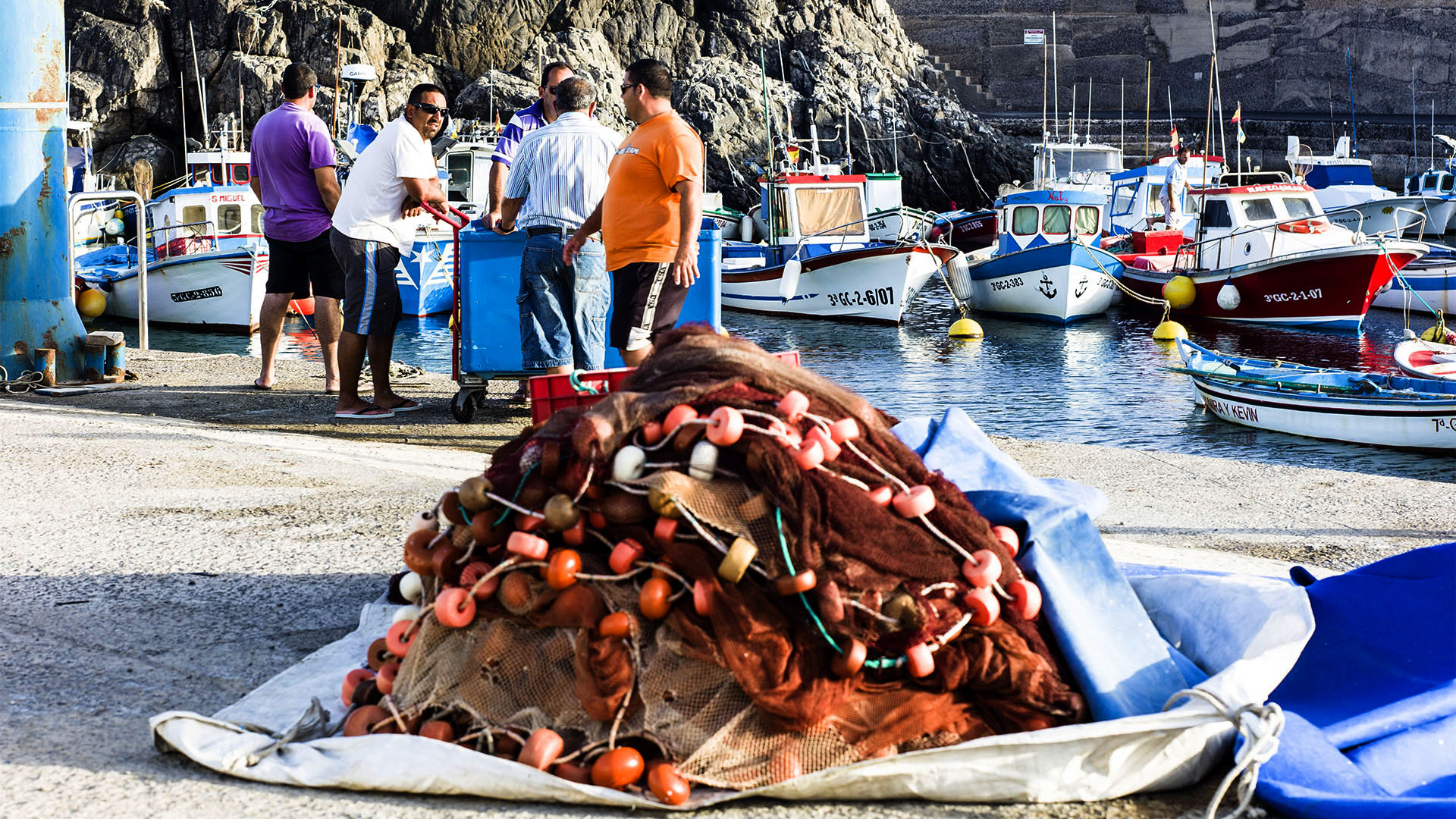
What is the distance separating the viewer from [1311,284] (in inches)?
792

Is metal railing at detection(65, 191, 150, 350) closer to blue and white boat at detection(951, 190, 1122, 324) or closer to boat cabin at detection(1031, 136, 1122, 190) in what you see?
blue and white boat at detection(951, 190, 1122, 324)

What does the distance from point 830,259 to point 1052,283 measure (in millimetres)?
3725

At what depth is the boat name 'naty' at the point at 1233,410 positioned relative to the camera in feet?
41.0

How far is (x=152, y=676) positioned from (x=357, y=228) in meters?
3.91

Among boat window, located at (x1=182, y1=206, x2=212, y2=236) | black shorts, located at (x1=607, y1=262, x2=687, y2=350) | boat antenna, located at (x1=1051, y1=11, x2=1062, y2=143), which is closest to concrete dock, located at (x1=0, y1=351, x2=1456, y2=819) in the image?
black shorts, located at (x1=607, y1=262, x2=687, y2=350)

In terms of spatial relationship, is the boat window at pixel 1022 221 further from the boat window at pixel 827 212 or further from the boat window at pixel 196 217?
the boat window at pixel 196 217

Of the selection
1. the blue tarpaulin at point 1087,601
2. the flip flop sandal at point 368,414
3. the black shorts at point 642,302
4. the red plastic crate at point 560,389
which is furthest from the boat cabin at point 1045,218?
the blue tarpaulin at point 1087,601

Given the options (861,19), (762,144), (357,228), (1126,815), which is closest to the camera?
(1126,815)

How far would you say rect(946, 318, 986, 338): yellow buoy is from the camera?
20.6 meters

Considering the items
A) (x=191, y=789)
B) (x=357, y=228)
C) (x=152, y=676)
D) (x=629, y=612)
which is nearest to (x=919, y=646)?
(x=629, y=612)

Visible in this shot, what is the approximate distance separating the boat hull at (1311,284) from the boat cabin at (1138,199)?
216 inches

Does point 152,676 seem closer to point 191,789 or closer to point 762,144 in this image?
point 191,789

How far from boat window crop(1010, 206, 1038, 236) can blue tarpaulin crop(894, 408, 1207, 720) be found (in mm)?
21429

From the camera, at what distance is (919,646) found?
2.62 meters
